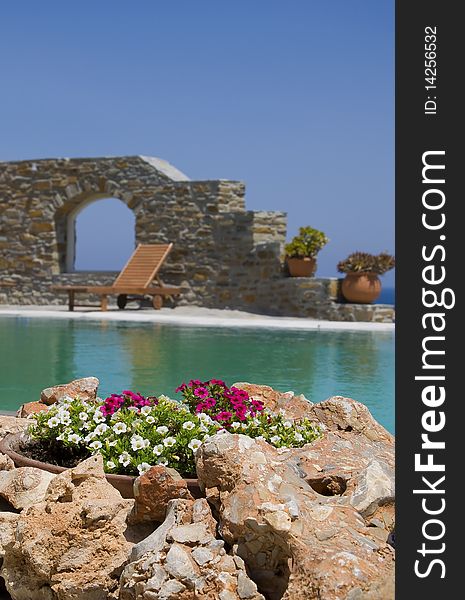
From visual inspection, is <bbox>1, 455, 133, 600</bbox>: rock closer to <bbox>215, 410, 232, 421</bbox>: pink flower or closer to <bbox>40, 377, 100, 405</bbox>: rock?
<bbox>215, 410, 232, 421</bbox>: pink flower

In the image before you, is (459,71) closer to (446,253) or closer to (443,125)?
(443,125)

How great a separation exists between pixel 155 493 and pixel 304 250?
43.0ft

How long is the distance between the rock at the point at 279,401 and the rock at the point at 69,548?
1261 mm

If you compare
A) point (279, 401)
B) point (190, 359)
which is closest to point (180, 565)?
point (279, 401)

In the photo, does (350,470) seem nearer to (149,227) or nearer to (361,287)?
(361,287)

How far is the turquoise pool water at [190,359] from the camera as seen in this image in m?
7.25

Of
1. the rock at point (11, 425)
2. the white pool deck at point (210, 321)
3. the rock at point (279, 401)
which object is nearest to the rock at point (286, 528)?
the rock at point (279, 401)

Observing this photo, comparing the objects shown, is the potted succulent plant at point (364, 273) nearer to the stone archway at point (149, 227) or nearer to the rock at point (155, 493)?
the stone archway at point (149, 227)

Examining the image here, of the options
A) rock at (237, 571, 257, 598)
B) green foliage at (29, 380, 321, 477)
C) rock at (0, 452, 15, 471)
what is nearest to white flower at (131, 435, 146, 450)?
green foliage at (29, 380, 321, 477)

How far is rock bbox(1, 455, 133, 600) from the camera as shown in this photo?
2.49m

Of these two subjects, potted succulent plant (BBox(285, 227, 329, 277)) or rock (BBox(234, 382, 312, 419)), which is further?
potted succulent plant (BBox(285, 227, 329, 277))

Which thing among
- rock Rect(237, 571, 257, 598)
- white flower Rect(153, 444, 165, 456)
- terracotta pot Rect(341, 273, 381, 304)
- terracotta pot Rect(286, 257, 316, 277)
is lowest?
rock Rect(237, 571, 257, 598)

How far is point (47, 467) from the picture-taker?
307 centimetres

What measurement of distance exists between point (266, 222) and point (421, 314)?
14.9 metres
